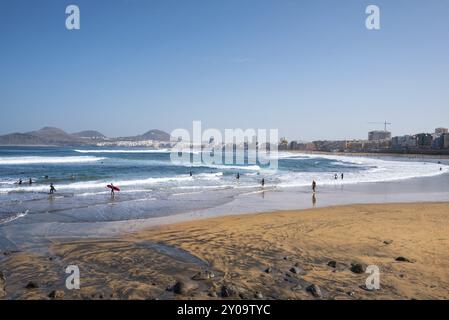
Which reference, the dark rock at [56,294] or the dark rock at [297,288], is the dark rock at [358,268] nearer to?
the dark rock at [297,288]

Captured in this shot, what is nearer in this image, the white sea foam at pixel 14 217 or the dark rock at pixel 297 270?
the dark rock at pixel 297 270

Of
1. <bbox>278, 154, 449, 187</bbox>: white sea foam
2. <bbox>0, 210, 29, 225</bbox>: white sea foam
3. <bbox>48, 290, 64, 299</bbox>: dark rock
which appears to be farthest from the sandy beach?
<bbox>278, 154, 449, 187</bbox>: white sea foam

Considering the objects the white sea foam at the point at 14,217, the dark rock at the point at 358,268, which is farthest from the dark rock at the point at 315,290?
the white sea foam at the point at 14,217

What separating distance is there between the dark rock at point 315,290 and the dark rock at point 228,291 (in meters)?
1.46

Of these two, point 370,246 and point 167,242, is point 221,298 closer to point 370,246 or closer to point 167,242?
point 167,242

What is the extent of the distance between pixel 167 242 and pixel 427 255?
7563 mm

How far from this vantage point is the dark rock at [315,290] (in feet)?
23.7

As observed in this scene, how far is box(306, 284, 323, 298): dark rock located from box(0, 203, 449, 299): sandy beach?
2cm

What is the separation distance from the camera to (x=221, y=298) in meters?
7.09

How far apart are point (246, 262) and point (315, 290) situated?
2.55 meters

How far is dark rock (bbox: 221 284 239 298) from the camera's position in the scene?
7164mm

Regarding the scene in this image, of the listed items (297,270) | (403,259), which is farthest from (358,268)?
(403,259)
